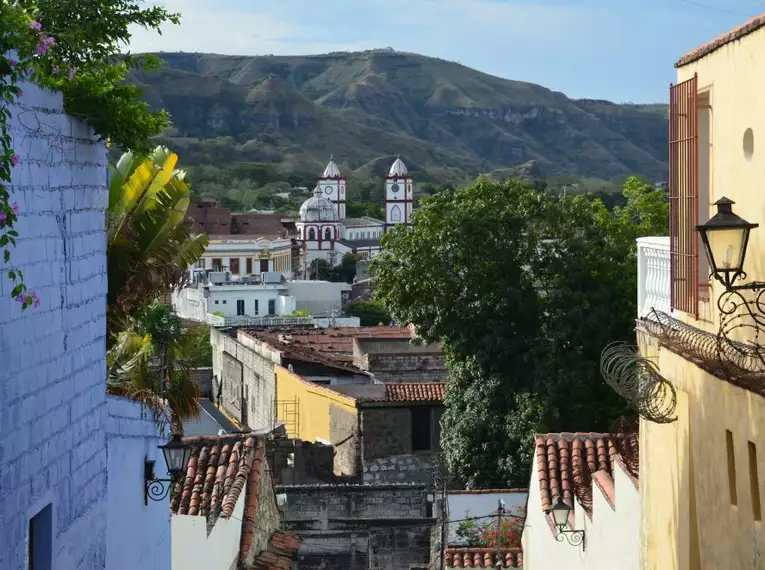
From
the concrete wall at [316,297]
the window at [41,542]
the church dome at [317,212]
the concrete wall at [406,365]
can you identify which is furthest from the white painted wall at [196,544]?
the church dome at [317,212]

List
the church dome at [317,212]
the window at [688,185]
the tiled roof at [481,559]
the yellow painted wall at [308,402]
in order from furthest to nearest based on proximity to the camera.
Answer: the church dome at [317,212], the yellow painted wall at [308,402], the tiled roof at [481,559], the window at [688,185]

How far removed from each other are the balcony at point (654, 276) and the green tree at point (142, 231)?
10.5ft

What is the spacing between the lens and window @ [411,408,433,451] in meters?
32.4

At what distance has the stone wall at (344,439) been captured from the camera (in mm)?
32031

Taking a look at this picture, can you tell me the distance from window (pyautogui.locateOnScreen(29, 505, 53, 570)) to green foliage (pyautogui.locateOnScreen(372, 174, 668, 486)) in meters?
20.5

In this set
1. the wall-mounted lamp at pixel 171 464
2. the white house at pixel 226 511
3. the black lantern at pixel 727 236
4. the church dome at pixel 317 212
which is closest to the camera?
the black lantern at pixel 727 236

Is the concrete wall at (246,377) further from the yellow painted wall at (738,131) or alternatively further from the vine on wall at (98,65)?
the yellow painted wall at (738,131)

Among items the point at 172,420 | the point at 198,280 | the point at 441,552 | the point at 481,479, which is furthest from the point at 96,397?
the point at 198,280

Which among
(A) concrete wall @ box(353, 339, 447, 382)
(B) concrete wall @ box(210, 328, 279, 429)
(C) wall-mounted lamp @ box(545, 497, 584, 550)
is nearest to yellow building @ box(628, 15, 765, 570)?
(C) wall-mounted lamp @ box(545, 497, 584, 550)

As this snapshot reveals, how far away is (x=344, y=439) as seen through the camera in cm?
3294

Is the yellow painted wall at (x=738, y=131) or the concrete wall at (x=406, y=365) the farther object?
the concrete wall at (x=406, y=365)

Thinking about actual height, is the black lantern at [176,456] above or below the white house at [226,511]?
above

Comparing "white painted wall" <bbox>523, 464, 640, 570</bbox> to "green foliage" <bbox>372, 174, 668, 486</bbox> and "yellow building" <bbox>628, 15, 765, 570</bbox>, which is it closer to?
"yellow building" <bbox>628, 15, 765, 570</bbox>

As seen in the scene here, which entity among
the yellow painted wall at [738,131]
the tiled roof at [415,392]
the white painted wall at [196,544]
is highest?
the yellow painted wall at [738,131]
